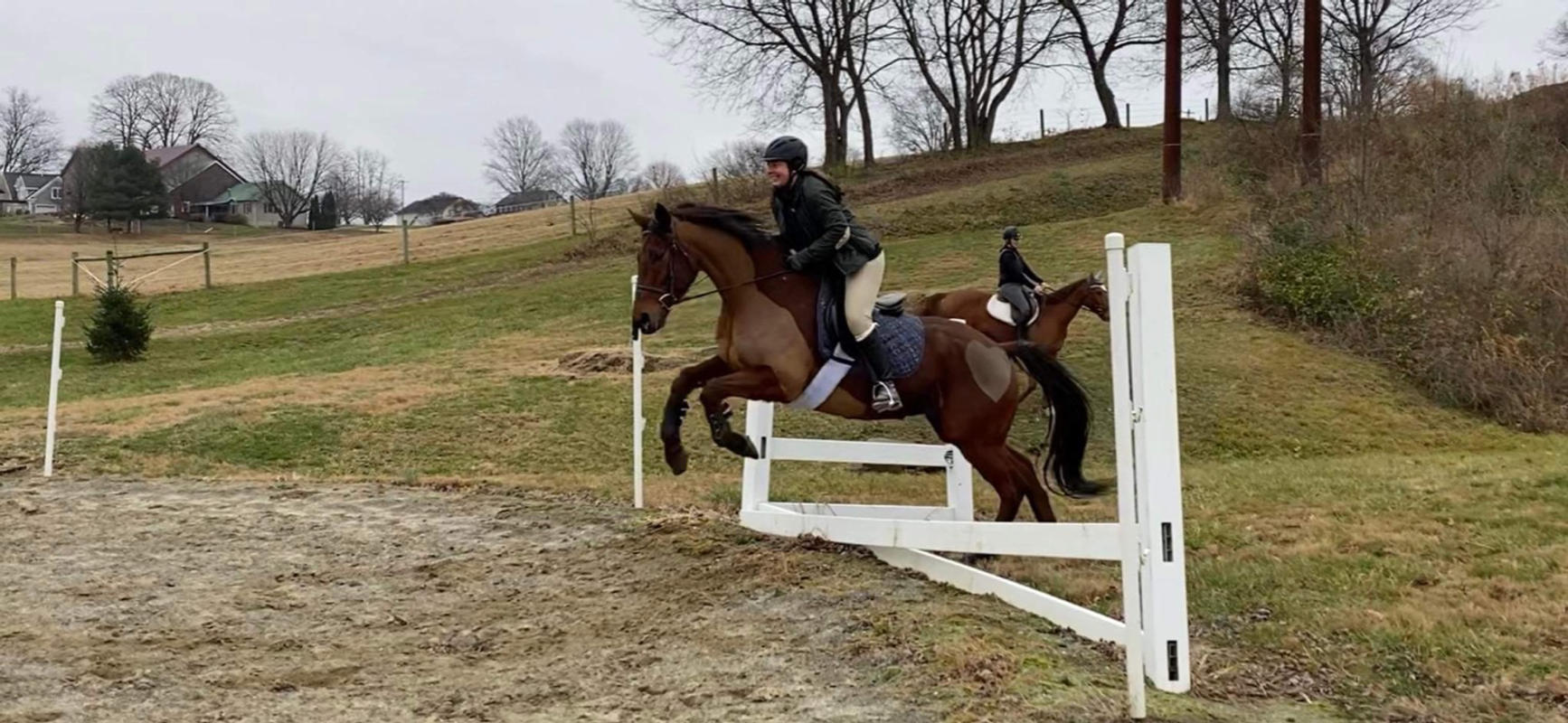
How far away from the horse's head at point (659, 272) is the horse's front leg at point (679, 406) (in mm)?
334

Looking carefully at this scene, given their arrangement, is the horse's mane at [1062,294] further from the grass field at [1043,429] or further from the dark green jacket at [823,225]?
the dark green jacket at [823,225]

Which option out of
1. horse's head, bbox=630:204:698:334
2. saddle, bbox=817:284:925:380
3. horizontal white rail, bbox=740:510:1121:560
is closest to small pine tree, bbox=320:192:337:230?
horizontal white rail, bbox=740:510:1121:560

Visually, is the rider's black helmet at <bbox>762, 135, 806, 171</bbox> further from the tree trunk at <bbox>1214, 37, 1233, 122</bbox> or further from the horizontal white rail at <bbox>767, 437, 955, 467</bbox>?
the tree trunk at <bbox>1214, 37, 1233, 122</bbox>

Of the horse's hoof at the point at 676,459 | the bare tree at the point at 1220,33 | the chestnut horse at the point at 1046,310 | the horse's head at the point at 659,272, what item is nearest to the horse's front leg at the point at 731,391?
the horse's hoof at the point at 676,459

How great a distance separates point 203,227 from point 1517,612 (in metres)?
77.4

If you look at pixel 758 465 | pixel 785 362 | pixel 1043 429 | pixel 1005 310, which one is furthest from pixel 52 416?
pixel 1043 429

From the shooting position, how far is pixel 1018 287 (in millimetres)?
11422

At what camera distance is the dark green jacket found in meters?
6.09

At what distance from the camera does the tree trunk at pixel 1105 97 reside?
139ft

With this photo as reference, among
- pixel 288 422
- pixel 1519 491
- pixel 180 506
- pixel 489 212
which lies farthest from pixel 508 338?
pixel 489 212

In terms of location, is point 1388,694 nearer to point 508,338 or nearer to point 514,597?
point 514,597

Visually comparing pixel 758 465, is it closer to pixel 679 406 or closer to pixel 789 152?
pixel 679 406

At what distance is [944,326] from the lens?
6.54 metres

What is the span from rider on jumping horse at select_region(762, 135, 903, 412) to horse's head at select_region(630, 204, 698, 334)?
59 centimetres
